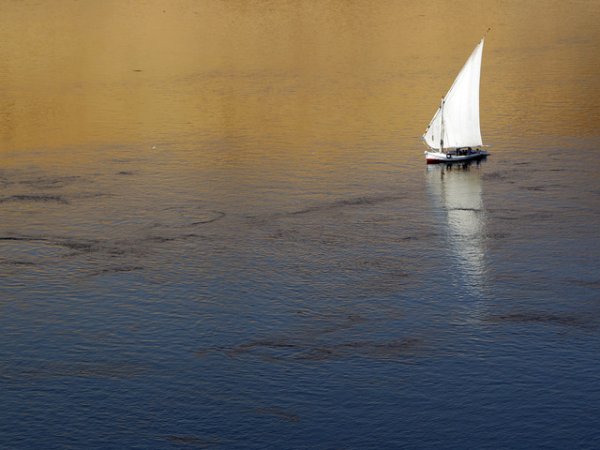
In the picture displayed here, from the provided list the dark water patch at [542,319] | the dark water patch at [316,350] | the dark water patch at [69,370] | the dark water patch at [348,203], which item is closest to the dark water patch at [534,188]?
the dark water patch at [348,203]

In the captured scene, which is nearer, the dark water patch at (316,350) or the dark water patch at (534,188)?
the dark water patch at (316,350)

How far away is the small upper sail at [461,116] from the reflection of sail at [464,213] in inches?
165

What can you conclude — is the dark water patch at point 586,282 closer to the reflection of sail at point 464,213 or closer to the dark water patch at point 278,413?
the reflection of sail at point 464,213

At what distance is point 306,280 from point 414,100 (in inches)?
3139

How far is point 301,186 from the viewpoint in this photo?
123750mm

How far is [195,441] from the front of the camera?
6900cm

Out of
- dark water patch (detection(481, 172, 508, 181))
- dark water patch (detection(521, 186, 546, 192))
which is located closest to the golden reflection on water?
dark water patch (detection(481, 172, 508, 181))

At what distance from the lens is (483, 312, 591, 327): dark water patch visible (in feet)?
278

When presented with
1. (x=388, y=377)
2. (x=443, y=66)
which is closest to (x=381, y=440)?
(x=388, y=377)

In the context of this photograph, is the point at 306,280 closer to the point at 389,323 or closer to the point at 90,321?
the point at 389,323

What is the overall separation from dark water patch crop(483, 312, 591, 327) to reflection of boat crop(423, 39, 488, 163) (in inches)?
1933

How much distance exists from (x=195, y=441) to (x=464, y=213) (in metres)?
53.1

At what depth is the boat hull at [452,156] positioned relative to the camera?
436ft

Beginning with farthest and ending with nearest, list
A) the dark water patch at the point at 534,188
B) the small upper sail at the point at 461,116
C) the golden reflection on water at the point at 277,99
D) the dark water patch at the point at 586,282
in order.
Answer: the golden reflection on water at the point at 277,99 → the small upper sail at the point at 461,116 → the dark water patch at the point at 534,188 → the dark water patch at the point at 586,282
